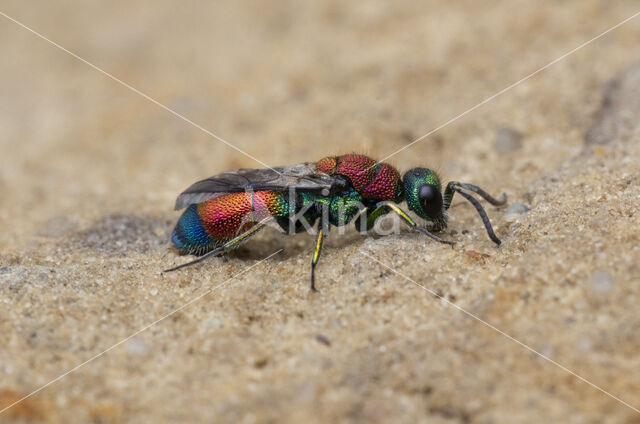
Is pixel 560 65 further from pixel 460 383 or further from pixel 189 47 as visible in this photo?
pixel 189 47

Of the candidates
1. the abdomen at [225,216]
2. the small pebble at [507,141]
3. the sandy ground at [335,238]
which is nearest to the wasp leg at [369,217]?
the sandy ground at [335,238]

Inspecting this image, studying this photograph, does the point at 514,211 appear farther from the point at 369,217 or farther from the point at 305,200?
the point at 305,200

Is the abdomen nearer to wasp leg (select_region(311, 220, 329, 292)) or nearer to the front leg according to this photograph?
wasp leg (select_region(311, 220, 329, 292))

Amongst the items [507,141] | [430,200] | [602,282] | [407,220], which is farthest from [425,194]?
[507,141]

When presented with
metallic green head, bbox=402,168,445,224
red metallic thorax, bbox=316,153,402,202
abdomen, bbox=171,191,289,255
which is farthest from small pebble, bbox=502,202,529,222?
abdomen, bbox=171,191,289,255

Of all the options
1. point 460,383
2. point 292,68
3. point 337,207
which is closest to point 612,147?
point 337,207

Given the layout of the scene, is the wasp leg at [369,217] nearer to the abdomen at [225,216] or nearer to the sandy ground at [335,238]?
the sandy ground at [335,238]
